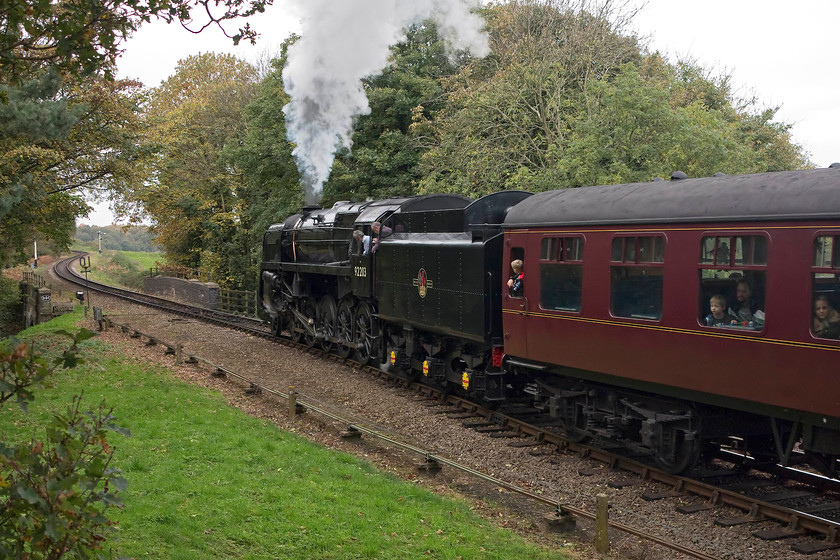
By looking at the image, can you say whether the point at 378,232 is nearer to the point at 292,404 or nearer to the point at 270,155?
the point at 292,404

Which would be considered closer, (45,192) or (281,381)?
(281,381)

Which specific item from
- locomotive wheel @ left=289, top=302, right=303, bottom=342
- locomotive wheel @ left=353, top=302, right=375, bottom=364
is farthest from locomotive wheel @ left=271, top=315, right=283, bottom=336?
locomotive wheel @ left=353, top=302, right=375, bottom=364

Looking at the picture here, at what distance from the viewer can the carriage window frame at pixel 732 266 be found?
7.36 meters

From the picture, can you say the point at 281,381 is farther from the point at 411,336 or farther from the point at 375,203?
the point at 375,203

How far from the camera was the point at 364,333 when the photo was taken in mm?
16562

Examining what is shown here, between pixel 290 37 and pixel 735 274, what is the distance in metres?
25.1

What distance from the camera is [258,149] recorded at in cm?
2967

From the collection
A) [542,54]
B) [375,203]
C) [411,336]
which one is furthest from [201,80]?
[411,336]

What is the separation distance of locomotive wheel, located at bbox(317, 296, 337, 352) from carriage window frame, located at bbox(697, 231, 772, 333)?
1130 centimetres

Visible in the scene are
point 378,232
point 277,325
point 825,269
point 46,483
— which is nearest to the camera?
point 46,483

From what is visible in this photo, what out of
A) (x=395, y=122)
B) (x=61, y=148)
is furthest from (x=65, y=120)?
(x=395, y=122)

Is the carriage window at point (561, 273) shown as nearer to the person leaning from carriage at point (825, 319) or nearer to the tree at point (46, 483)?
the person leaning from carriage at point (825, 319)

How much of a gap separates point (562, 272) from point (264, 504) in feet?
15.3

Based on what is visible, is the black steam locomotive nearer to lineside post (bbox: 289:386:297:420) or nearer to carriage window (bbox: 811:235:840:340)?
lineside post (bbox: 289:386:297:420)
